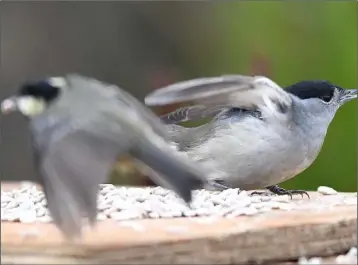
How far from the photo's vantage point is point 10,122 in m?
2.47

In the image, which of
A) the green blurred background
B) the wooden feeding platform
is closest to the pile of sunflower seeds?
the wooden feeding platform

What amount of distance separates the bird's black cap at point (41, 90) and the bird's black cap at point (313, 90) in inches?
21.1

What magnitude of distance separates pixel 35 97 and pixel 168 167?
21 cm

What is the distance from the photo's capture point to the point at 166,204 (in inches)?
43.3

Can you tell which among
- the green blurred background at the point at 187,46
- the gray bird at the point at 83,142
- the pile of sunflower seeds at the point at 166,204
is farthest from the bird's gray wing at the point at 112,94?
the green blurred background at the point at 187,46

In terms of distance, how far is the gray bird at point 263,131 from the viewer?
1253 mm

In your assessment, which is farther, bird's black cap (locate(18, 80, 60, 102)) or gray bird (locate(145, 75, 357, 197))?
gray bird (locate(145, 75, 357, 197))

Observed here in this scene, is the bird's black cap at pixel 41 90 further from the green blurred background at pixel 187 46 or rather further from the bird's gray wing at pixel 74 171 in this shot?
the green blurred background at pixel 187 46

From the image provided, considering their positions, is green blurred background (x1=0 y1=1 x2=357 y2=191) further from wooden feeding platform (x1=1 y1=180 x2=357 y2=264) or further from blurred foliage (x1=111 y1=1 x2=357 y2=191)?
wooden feeding platform (x1=1 y1=180 x2=357 y2=264)

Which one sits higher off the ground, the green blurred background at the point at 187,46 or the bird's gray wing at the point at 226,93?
the green blurred background at the point at 187,46

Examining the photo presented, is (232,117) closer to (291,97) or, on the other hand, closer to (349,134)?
(291,97)

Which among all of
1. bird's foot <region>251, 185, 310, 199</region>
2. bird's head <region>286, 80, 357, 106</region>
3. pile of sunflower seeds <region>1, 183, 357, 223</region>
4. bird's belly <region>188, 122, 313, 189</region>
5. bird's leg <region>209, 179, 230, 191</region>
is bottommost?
pile of sunflower seeds <region>1, 183, 357, 223</region>

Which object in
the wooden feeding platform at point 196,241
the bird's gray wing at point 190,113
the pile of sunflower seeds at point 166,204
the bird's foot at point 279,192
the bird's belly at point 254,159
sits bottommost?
the wooden feeding platform at point 196,241

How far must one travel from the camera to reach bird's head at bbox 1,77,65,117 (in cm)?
93
